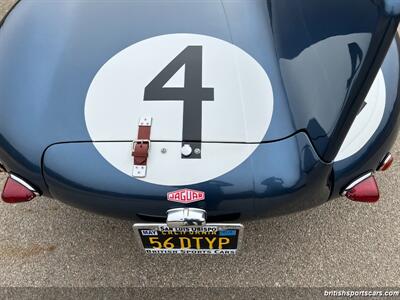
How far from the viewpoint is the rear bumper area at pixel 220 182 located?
1.48 metres

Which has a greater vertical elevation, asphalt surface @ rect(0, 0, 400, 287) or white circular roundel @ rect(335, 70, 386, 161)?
white circular roundel @ rect(335, 70, 386, 161)

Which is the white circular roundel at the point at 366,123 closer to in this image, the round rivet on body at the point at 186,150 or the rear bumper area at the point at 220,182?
the rear bumper area at the point at 220,182

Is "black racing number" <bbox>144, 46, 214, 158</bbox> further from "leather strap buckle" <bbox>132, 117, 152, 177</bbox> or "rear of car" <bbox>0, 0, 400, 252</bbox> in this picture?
"leather strap buckle" <bbox>132, 117, 152, 177</bbox>

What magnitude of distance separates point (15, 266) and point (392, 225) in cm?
214

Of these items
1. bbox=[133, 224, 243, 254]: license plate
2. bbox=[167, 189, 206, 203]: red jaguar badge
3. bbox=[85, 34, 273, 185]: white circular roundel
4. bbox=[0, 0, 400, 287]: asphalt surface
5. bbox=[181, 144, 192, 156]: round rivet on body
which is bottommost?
bbox=[0, 0, 400, 287]: asphalt surface

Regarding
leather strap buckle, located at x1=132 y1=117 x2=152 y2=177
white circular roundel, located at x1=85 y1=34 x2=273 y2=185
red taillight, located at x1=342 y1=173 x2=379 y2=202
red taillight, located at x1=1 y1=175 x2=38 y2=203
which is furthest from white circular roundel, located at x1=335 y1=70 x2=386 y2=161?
red taillight, located at x1=1 y1=175 x2=38 y2=203

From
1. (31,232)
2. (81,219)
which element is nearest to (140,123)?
(81,219)

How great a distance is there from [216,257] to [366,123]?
1.08 meters

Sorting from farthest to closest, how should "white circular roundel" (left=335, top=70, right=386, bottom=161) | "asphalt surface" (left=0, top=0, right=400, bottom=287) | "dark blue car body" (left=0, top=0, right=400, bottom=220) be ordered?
"asphalt surface" (left=0, top=0, right=400, bottom=287)
"white circular roundel" (left=335, top=70, right=386, bottom=161)
"dark blue car body" (left=0, top=0, right=400, bottom=220)

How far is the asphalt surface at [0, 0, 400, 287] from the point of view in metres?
2.10

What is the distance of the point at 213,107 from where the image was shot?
1.58m

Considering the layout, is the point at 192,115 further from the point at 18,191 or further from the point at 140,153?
the point at 18,191

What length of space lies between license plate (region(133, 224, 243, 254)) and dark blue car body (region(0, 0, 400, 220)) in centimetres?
6

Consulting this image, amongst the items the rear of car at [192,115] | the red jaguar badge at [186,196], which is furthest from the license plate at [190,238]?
the red jaguar badge at [186,196]
